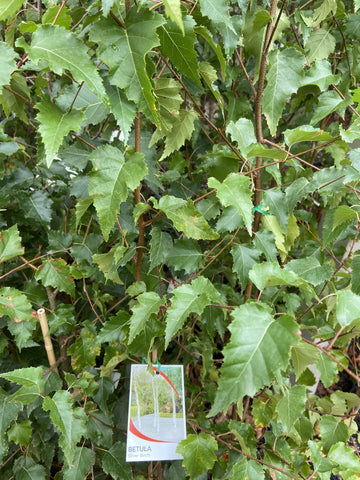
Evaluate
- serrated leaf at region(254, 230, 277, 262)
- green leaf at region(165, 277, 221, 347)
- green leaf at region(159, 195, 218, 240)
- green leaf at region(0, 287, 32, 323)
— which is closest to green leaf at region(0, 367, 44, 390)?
green leaf at region(0, 287, 32, 323)

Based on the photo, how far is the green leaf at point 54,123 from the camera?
0.57m

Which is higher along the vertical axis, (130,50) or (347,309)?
(130,50)

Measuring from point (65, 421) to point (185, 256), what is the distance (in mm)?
421

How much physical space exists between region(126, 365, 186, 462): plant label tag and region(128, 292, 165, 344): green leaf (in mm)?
168

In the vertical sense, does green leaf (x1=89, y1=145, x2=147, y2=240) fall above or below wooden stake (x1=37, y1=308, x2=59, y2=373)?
above

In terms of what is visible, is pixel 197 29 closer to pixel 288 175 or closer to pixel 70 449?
pixel 288 175

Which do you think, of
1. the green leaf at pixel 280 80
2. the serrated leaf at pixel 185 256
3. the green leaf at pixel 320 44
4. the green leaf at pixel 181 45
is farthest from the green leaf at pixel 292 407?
the green leaf at pixel 320 44

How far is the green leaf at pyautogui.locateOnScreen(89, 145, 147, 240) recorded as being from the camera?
2.03 ft

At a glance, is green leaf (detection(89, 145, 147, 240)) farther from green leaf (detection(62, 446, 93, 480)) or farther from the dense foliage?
green leaf (detection(62, 446, 93, 480))

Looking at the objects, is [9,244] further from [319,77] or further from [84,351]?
[319,77]

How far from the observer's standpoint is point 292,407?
2.61ft

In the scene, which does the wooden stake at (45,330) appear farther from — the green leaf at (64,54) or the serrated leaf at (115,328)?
the green leaf at (64,54)

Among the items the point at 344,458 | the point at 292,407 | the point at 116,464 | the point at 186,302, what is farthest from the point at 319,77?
the point at 116,464

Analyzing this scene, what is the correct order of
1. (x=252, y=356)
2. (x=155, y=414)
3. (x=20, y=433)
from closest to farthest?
(x=252, y=356) → (x=155, y=414) → (x=20, y=433)
